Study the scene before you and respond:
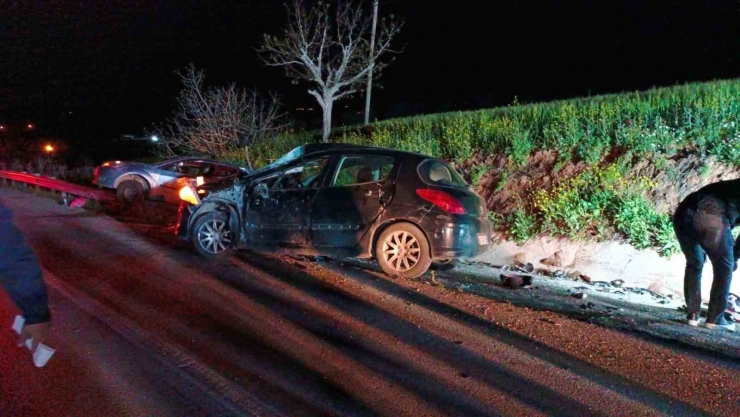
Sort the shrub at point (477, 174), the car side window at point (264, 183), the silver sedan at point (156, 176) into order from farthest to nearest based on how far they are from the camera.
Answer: the silver sedan at point (156, 176)
the shrub at point (477, 174)
the car side window at point (264, 183)

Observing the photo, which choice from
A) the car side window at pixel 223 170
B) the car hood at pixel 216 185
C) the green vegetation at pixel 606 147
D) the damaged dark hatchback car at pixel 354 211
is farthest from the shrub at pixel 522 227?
the car side window at pixel 223 170

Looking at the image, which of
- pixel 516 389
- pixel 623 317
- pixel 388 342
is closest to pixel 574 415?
pixel 516 389

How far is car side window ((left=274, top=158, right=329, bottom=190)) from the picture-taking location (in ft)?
25.6

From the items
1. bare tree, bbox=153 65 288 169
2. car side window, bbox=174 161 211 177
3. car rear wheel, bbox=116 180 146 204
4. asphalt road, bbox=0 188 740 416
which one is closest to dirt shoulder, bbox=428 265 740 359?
asphalt road, bbox=0 188 740 416

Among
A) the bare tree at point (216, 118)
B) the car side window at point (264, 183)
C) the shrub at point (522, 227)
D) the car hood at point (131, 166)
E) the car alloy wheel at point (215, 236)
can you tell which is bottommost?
the car alloy wheel at point (215, 236)

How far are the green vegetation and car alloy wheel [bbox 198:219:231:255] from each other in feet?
13.6

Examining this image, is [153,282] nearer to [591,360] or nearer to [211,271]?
[211,271]

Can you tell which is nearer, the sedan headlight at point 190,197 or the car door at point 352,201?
the car door at point 352,201

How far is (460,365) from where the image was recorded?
15.3ft

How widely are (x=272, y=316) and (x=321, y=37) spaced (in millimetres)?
13941

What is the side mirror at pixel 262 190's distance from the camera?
7883mm

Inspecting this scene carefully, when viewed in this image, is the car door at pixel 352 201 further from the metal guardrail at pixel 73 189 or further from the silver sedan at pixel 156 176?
the metal guardrail at pixel 73 189

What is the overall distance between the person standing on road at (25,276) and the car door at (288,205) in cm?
399

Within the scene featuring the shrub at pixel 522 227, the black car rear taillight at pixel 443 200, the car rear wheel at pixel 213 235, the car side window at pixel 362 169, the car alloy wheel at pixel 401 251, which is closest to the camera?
the black car rear taillight at pixel 443 200
